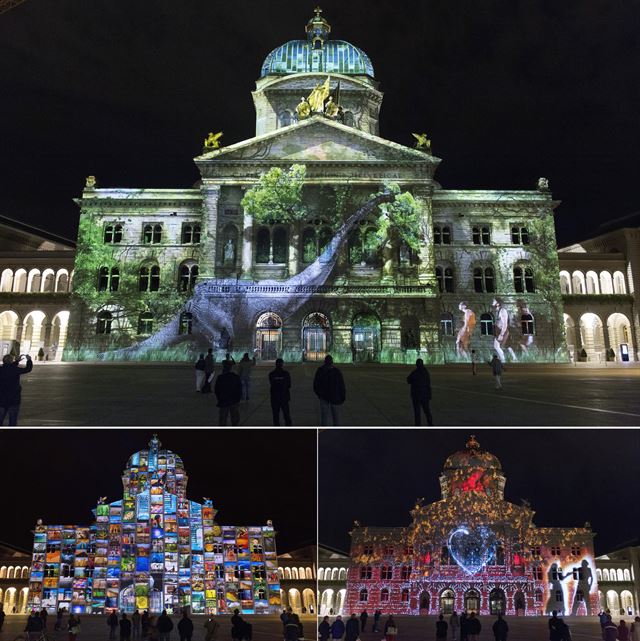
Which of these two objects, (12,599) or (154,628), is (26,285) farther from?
(154,628)

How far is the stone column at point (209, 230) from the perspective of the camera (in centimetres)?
2261

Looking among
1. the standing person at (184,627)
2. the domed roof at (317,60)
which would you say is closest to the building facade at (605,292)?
the domed roof at (317,60)

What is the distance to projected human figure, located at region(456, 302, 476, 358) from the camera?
22188mm

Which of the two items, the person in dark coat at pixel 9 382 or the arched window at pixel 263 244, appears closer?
the person in dark coat at pixel 9 382

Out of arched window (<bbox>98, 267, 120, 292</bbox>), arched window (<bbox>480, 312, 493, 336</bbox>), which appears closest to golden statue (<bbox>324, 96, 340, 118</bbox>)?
arched window (<bbox>480, 312, 493, 336</bbox>)

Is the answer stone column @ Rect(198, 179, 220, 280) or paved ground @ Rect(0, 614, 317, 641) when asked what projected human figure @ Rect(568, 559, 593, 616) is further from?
stone column @ Rect(198, 179, 220, 280)

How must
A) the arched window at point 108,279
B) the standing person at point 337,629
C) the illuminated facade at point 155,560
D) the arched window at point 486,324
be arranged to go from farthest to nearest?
the arched window at point 486,324
the arched window at point 108,279
the illuminated facade at point 155,560
the standing person at point 337,629

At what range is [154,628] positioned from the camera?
11.0m

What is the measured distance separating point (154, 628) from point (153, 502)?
9837mm

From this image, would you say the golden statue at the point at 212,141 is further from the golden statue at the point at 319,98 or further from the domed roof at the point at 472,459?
the domed roof at the point at 472,459

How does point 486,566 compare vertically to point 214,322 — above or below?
below

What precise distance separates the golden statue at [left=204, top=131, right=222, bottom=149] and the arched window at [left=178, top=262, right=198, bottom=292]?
4.87 metres

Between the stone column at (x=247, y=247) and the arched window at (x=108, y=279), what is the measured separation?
5.45 metres

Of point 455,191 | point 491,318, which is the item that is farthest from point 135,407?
point 455,191
